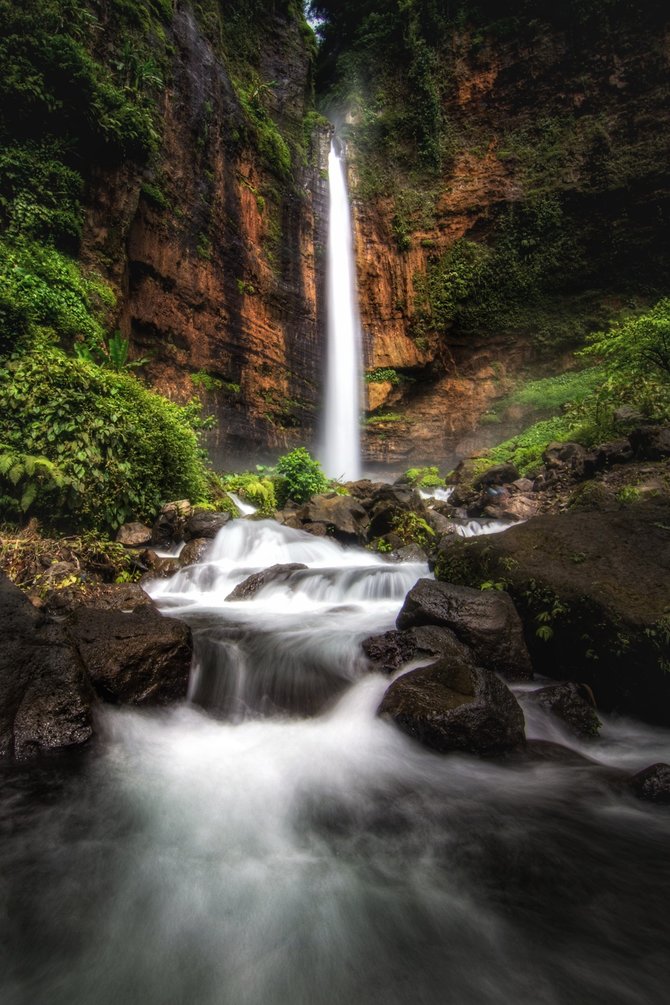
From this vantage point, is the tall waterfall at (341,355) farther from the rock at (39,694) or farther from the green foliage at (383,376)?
the rock at (39,694)

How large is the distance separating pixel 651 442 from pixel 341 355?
45.0ft

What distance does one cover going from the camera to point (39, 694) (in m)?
3.19

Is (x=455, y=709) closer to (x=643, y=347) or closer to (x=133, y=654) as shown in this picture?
(x=133, y=654)

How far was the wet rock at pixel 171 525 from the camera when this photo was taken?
8344mm

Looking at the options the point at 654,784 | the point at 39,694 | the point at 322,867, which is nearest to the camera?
the point at 322,867

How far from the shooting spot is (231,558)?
831cm

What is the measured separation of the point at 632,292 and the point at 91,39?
20.1 meters

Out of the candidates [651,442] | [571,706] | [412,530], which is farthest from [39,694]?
[651,442]

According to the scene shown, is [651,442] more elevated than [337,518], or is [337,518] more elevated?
[651,442]

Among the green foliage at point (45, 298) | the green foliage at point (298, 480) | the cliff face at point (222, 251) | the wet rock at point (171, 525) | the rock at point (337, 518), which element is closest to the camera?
the green foliage at point (45, 298)

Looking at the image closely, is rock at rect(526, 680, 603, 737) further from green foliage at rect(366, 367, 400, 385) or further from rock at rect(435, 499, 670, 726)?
green foliage at rect(366, 367, 400, 385)

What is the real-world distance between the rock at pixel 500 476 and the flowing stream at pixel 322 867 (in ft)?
29.7

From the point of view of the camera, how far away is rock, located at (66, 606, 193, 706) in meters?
3.62

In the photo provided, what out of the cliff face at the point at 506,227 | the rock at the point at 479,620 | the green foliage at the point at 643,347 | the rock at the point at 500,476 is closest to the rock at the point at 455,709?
the rock at the point at 479,620
